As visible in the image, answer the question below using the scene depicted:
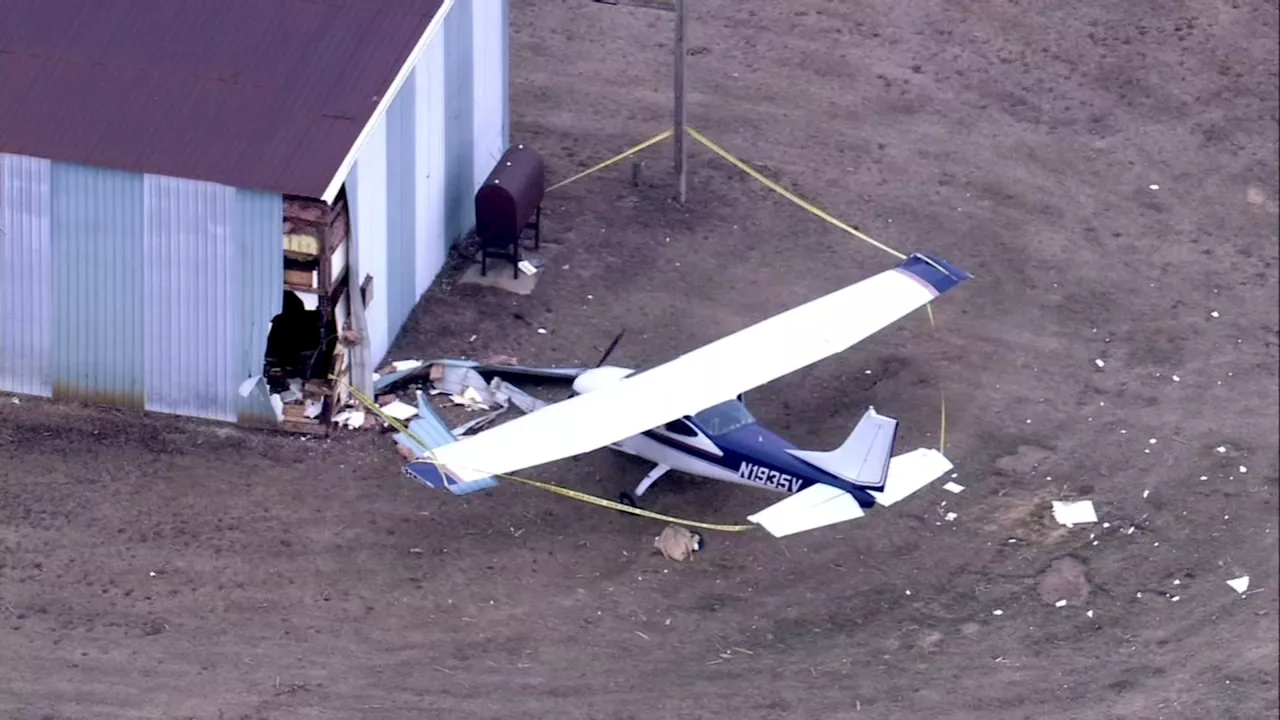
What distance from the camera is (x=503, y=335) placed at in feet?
86.4

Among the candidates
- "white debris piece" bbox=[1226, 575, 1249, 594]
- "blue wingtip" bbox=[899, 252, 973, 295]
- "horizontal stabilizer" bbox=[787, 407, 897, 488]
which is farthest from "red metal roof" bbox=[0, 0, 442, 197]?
"white debris piece" bbox=[1226, 575, 1249, 594]

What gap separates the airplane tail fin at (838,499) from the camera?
816 inches

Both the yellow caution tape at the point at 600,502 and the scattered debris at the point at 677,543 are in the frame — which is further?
the yellow caution tape at the point at 600,502

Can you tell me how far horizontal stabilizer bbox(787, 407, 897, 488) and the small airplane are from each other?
0.04 feet

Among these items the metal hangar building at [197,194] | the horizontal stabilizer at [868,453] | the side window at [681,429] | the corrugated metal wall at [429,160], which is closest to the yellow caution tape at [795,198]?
the corrugated metal wall at [429,160]

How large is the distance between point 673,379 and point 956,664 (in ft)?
15.2

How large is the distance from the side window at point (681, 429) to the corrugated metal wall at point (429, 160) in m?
4.39

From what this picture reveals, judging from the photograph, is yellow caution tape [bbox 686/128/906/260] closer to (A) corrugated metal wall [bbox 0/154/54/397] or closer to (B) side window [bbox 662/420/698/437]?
(B) side window [bbox 662/420/698/437]

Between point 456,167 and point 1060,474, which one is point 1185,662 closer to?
point 1060,474

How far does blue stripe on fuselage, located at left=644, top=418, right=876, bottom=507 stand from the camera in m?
21.9

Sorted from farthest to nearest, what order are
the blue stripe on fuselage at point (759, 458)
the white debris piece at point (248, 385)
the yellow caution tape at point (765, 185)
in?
the white debris piece at point (248, 385) < the yellow caution tape at point (765, 185) < the blue stripe on fuselage at point (759, 458)

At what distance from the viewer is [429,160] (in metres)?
26.4

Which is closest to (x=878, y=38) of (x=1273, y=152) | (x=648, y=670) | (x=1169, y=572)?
(x=1273, y=152)

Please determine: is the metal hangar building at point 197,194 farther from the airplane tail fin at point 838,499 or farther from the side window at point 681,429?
the airplane tail fin at point 838,499
